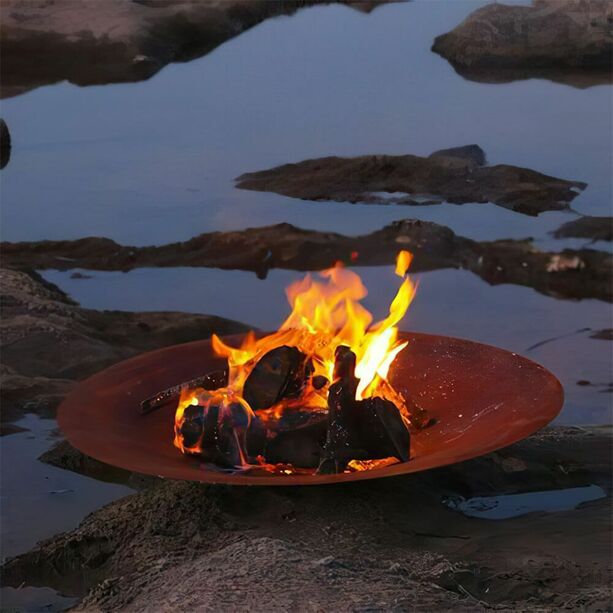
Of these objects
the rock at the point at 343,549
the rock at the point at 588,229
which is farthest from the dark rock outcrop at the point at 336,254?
the rock at the point at 343,549

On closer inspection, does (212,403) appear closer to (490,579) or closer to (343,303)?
(343,303)

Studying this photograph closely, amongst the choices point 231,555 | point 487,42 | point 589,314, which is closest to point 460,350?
point 231,555

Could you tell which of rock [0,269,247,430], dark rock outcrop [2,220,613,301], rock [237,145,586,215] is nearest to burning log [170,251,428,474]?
rock [0,269,247,430]

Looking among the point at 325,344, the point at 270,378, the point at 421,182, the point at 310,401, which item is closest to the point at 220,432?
the point at 270,378

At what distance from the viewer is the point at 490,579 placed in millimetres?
4027

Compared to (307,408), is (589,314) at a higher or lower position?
lower

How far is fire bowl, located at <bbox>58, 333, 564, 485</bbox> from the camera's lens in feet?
14.2

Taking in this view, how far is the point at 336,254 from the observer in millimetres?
9734

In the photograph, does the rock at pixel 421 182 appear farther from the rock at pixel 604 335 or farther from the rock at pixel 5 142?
the rock at pixel 604 335

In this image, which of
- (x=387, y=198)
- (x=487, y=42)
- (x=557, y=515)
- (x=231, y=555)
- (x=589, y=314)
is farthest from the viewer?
(x=487, y=42)

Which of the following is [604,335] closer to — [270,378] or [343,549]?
[270,378]

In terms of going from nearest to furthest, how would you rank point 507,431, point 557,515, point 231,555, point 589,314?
point 231,555
point 507,431
point 557,515
point 589,314

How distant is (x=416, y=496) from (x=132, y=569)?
4.36 feet

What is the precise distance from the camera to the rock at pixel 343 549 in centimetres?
369
